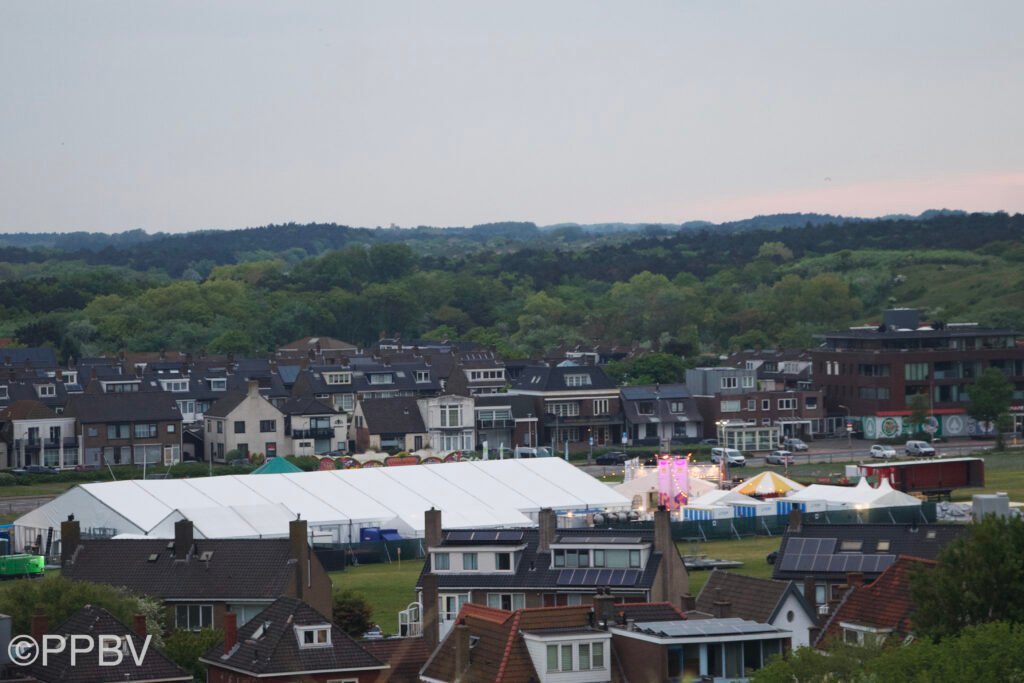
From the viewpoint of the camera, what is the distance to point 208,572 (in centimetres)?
4712

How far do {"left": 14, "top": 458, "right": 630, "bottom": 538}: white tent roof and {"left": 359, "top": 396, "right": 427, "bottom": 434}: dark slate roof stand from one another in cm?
3564

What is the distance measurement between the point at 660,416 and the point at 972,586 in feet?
256

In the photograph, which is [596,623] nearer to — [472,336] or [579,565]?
[579,565]

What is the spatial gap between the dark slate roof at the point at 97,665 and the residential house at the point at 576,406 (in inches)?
2979

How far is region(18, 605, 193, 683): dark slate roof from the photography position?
113ft

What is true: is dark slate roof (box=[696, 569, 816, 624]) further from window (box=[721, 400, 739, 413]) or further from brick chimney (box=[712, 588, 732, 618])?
window (box=[721, 400, 739, 413])

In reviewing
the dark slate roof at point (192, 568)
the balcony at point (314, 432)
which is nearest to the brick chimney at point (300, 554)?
the dark slate roof at point (192, 568)

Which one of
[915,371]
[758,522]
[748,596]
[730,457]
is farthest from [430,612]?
[915,371]

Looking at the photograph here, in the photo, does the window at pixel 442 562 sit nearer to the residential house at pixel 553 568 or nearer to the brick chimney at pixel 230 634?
the residential house at pixel 553 568

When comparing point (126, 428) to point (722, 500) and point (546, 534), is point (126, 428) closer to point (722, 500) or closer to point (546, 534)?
point (722, 500)

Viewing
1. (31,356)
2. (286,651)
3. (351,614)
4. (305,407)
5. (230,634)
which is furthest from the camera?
(31,356)

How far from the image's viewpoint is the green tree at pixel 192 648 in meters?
37.9

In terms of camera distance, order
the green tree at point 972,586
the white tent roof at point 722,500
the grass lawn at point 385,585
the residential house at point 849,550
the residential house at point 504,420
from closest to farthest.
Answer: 1. the green tree at point 972,586
2. the residential house at point 849,550
3. the grass lawn at point 385,585
4. the white tent roof at point 722,500
5. the residential house at point 504,420

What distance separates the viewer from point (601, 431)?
114 m
